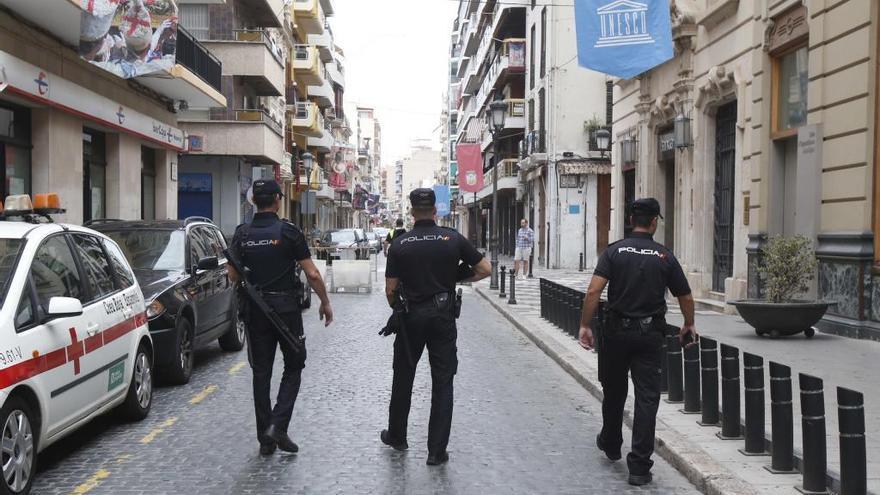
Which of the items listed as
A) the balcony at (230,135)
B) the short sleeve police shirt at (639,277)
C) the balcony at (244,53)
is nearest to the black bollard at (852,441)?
the short sleeve police shirt at (639,277)

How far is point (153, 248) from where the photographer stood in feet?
34.3

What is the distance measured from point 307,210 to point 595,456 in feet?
104

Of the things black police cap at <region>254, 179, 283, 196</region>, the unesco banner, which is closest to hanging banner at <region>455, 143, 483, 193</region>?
the unesco banner

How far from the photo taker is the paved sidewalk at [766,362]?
18.6 ft

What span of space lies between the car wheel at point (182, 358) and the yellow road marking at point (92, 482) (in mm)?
3182

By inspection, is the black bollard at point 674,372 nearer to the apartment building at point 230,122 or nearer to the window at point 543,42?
the apartment building at point 230,122

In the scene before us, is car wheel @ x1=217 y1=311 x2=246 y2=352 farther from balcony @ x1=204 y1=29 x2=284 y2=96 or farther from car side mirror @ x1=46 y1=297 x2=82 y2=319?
balcony @ x1=204 y1=29 x2=284 y2=96

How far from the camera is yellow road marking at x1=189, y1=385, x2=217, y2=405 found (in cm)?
848

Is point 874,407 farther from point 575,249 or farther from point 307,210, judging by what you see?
point 307,210

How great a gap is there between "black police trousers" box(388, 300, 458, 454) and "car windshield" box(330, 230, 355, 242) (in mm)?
31747

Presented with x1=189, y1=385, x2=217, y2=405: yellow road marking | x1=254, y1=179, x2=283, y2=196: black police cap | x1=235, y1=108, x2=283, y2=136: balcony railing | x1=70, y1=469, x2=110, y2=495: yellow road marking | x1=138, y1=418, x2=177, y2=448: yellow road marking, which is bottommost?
x1=189, y1=385, x2=217, y2=405: yellow road marking

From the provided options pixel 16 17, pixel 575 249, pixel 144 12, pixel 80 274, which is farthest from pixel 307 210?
pixel 80 274

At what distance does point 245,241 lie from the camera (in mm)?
6348

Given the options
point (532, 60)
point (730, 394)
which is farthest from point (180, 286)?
point (532, 60)
